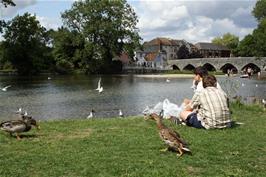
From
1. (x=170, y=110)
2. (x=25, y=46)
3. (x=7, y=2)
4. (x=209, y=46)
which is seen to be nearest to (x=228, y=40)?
(x=209, y=46)

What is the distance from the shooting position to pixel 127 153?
8.23 meters

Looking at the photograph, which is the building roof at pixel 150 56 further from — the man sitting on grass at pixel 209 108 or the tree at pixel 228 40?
the man sitting on grass at pixel 209 108

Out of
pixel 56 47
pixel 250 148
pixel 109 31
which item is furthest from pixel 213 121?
pixel 56 47

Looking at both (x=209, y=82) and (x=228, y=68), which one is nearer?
(x=209, y=82)

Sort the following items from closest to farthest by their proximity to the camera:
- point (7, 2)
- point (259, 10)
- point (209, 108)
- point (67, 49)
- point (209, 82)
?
point (209, 108), point (209, 82), point (7, 2), point (67, 49), point (259, 10)

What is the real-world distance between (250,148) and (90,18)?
82.0m

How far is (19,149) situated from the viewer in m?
8.71

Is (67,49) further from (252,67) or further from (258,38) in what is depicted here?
(252,67)

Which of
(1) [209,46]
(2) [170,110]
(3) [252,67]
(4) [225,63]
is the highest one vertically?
(1) [209,46]

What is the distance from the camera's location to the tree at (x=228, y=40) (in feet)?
521

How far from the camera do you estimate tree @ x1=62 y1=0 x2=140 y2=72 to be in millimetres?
87750

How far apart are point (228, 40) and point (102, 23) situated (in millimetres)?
87250

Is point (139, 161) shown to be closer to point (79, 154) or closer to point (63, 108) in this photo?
point (79, 154)

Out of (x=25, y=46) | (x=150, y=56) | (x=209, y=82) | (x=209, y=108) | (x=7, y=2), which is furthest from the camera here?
(x=150, y=56)
